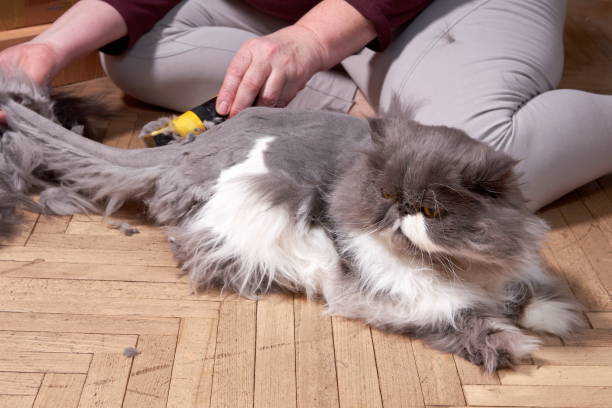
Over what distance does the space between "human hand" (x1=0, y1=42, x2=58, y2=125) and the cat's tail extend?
0.13 m

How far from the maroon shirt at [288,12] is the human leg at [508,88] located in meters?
0.05

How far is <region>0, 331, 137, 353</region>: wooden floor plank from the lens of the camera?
3.22 ft

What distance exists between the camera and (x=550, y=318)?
1.04 m

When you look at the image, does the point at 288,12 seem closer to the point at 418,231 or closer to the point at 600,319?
the point at 418,231

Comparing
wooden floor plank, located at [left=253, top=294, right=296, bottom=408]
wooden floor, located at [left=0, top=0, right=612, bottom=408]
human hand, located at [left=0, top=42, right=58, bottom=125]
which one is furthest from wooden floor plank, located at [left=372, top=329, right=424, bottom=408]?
human hand, located at [left=0, top=42, right=58, bottom=125]

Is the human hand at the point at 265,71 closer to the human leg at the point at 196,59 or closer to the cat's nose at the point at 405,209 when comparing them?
the human leg at the point at 196,59

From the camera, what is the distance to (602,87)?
6.33 ft

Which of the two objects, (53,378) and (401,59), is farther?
(401,59)

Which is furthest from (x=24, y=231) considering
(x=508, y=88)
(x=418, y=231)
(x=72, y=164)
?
(x=508, y=88)

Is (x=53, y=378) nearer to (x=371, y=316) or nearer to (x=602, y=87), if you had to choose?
(x=371, y=316)

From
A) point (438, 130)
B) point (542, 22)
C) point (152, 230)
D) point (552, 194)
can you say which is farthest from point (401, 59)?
point (152, 230)

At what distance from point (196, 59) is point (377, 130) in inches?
28.4

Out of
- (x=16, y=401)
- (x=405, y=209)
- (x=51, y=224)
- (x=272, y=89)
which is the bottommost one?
(x=51, y=224)

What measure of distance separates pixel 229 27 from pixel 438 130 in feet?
2.75
